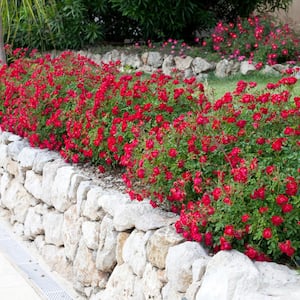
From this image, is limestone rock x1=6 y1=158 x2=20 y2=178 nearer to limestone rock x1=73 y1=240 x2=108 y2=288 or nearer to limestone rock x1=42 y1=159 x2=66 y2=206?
limestone rock x1=42 y1=159 x2=66 y2=206

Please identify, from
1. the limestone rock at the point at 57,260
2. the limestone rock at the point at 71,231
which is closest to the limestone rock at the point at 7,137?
the limestone rock at the point at 57,260

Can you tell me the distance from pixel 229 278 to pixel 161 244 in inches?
25.6

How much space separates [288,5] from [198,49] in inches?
93.3

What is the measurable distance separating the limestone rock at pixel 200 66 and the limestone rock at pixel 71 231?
18.4 ft

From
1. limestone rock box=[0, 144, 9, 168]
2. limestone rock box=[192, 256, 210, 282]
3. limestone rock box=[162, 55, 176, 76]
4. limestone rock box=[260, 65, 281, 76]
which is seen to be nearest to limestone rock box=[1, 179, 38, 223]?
limestone rock box=[0, 144, 9, 168]

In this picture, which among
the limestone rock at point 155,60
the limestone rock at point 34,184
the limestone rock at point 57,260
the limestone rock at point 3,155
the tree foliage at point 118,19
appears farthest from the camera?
the tree foliage at point 118,19

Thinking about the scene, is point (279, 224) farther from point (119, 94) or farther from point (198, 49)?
point (198, 49)

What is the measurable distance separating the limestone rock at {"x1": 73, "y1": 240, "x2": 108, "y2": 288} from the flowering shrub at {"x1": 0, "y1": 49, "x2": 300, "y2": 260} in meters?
0.57

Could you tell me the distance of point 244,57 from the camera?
9844 mm

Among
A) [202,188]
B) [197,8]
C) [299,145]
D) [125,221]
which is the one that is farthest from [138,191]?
[197,8]

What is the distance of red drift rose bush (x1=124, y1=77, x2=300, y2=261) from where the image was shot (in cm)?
320

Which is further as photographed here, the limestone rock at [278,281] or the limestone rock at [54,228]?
the limestone rock at [54,228]

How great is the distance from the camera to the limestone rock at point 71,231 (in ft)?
15.2

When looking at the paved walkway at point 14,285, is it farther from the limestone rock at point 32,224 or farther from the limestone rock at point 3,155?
the limestone rock at point 3,155
